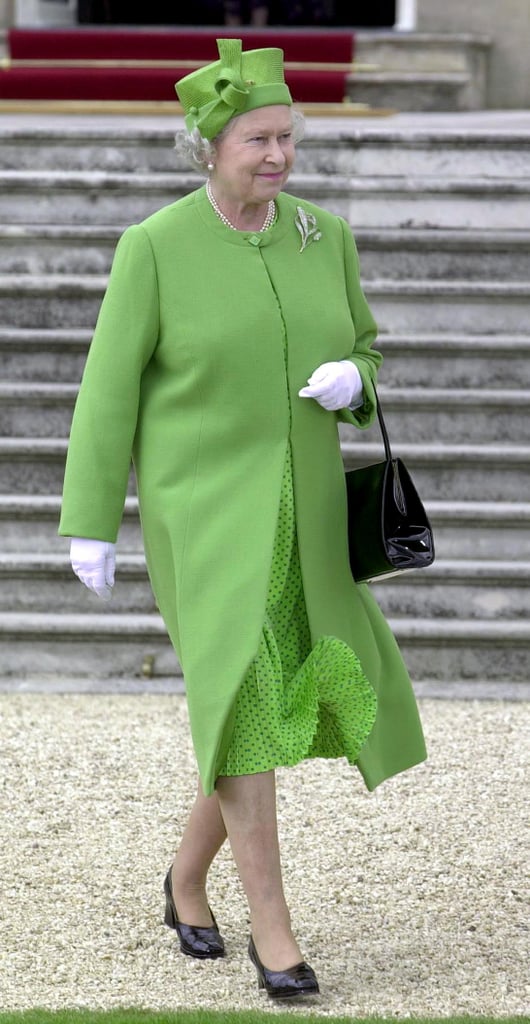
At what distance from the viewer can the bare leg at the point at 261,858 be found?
2785mm

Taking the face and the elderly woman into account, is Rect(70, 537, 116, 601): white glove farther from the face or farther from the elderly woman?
the face

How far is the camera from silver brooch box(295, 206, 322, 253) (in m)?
2.94

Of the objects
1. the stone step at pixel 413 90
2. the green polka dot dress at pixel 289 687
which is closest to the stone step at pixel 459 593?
the green polka dot dress at pixel 289 687

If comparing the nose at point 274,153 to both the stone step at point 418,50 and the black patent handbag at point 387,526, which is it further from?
the stone step at point 418,50

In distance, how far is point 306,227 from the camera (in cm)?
294

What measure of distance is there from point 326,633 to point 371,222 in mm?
3639

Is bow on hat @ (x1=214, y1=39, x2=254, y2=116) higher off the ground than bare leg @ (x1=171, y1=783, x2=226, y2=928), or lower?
higher

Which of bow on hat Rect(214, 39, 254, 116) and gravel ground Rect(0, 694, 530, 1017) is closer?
bow on hat Rect(214, 39, 254, 116)

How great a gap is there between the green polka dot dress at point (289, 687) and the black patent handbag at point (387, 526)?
0.41 ft

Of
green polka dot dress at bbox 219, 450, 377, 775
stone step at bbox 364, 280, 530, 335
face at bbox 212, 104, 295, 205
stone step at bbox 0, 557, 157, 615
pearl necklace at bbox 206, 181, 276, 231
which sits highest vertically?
face at bbox 212, 104, 295, 205

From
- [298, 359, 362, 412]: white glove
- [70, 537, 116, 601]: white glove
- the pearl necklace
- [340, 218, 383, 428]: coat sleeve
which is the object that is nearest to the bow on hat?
the pearl necklace

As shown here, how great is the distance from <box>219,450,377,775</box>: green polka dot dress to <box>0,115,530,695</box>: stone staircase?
7.40ft

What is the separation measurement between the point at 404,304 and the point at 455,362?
31 cm

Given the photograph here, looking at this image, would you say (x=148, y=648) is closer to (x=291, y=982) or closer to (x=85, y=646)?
(x=85, y=646)
